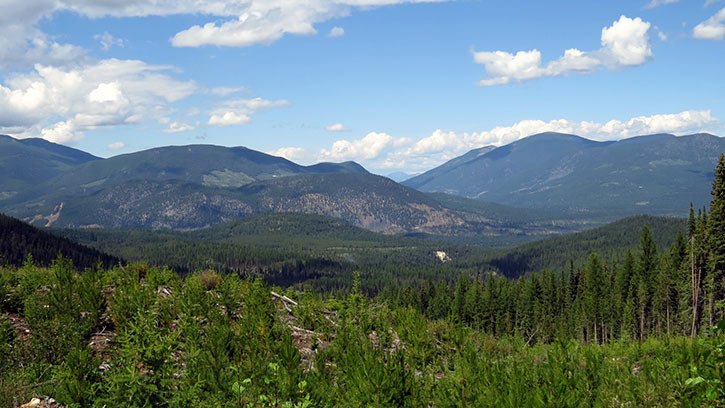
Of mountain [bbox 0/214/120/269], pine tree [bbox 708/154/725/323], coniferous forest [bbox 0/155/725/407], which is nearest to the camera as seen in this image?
coniferous forest [bbox 0/155/725/407]

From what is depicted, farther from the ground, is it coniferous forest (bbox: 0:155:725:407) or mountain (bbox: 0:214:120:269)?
coniferous forest (bbox: 0:155:725:407)

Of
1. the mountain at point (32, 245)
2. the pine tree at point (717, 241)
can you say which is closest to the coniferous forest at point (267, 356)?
the pine tree at point (717, 241)

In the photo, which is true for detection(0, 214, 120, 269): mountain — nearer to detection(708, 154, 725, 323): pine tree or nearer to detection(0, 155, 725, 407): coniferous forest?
detection(0, 155, 725, 407): coniferous forest

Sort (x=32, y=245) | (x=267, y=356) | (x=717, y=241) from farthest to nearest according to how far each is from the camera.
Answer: (x=32, y=245) → (x=717, y=241) → (x=267, y=356)


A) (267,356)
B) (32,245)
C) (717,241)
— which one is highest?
(267,356)

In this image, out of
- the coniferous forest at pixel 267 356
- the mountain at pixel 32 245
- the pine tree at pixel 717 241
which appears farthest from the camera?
the mountain at pixel 32 245

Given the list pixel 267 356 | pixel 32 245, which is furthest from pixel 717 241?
pixel 32 245

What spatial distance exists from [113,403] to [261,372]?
3.28 metres

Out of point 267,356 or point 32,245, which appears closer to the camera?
point 267,356

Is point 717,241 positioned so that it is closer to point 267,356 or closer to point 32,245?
point 267,356

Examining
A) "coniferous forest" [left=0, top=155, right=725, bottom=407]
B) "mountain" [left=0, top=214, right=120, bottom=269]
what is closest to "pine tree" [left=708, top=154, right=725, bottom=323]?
"coniferous forest" [left=0, top=155, right=725, bottom=407]

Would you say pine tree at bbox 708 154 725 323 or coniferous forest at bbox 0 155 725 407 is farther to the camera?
pine tree at bbox 708 154 725 323

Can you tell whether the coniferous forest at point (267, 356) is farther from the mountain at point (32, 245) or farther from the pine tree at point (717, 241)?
the mountain at point (32, 245)

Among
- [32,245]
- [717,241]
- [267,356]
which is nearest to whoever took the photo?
[267,356]
